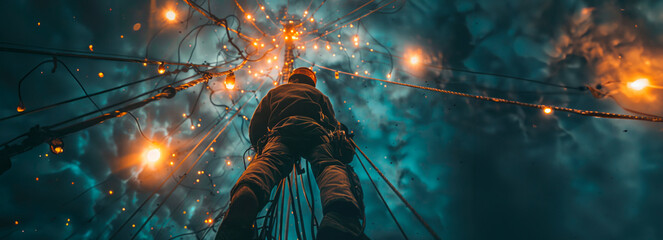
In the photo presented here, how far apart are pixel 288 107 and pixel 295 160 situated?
840 millimetres

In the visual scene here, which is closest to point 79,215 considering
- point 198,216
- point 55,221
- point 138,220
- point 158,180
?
point 55,221

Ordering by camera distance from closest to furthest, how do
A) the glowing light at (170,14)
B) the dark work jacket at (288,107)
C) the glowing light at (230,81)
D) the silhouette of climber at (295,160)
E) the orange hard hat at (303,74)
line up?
the silhouette of climber at (295,160) < the dark work jacket at (288,107) < the glowing light at (230,81) < the orange hard hat at (303,74) < the glowing light at (170,14)

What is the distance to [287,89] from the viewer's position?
3.85 m

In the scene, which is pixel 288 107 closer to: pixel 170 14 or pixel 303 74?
pixel 303 74

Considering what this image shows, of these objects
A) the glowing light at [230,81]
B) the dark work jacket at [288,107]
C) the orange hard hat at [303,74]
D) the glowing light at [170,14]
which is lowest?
the dark work jacket at [288,107]

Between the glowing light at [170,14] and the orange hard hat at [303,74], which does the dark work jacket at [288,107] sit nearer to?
the orange hard hat at [303,74]

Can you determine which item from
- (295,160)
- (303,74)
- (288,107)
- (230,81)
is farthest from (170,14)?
(295,160)

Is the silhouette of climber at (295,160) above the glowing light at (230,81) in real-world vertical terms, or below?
below

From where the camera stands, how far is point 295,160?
3314 mm

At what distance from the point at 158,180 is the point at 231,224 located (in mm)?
18074

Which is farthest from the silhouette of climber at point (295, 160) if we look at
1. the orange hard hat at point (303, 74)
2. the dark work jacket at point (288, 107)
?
the orange hard hat at point (303, 74)

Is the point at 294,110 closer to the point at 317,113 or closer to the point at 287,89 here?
the point at 317,113

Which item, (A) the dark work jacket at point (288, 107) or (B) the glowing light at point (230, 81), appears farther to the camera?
(B) the glowing light at point (230, 81)

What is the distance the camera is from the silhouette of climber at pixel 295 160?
1.95 metres
